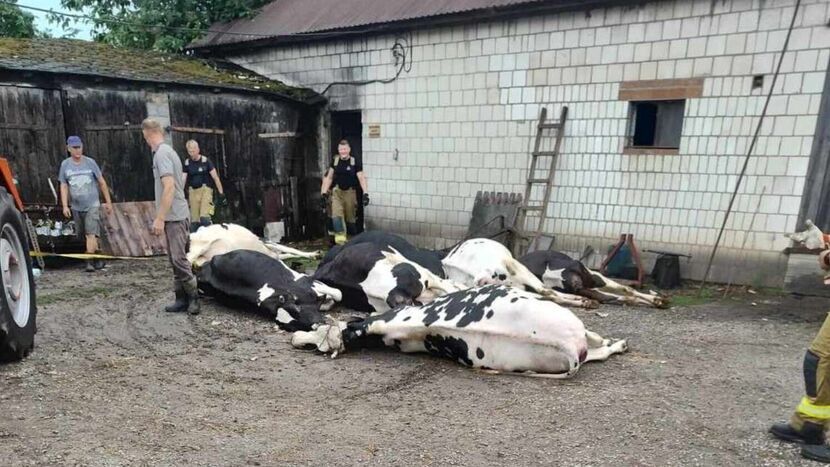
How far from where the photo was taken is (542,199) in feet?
27.7

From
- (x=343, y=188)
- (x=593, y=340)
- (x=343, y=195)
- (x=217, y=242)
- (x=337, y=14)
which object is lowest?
(x=593, y=340)

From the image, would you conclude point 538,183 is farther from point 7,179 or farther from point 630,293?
point 7,179

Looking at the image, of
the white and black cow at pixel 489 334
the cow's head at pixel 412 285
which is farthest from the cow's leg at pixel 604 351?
the cow's head at pixel 412 285

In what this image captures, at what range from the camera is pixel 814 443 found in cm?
288

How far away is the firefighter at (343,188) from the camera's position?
938 cm

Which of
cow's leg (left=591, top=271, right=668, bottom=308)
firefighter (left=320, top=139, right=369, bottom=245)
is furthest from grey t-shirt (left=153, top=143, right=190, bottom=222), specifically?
cow's leg (left=591, top=271, right=668, bottom=308)

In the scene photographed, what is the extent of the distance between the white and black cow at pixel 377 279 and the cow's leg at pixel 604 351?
166cm

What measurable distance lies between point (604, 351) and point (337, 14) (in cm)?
934

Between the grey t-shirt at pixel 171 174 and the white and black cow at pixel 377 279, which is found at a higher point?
the grey t-shirt at pixel 171 174

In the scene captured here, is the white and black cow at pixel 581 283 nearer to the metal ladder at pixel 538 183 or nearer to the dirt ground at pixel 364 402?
the dirt ground at pixel 364 402

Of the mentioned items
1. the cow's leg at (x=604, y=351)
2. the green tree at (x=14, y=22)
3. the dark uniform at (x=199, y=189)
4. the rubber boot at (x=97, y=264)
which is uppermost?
the green tree at (x=14, y=22)

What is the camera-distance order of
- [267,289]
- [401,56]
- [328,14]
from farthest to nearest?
[328,14], [401,56], [267,289]

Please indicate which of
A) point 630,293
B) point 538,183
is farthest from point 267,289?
point 538,183

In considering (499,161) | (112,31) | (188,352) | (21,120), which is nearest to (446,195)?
(499,161)
